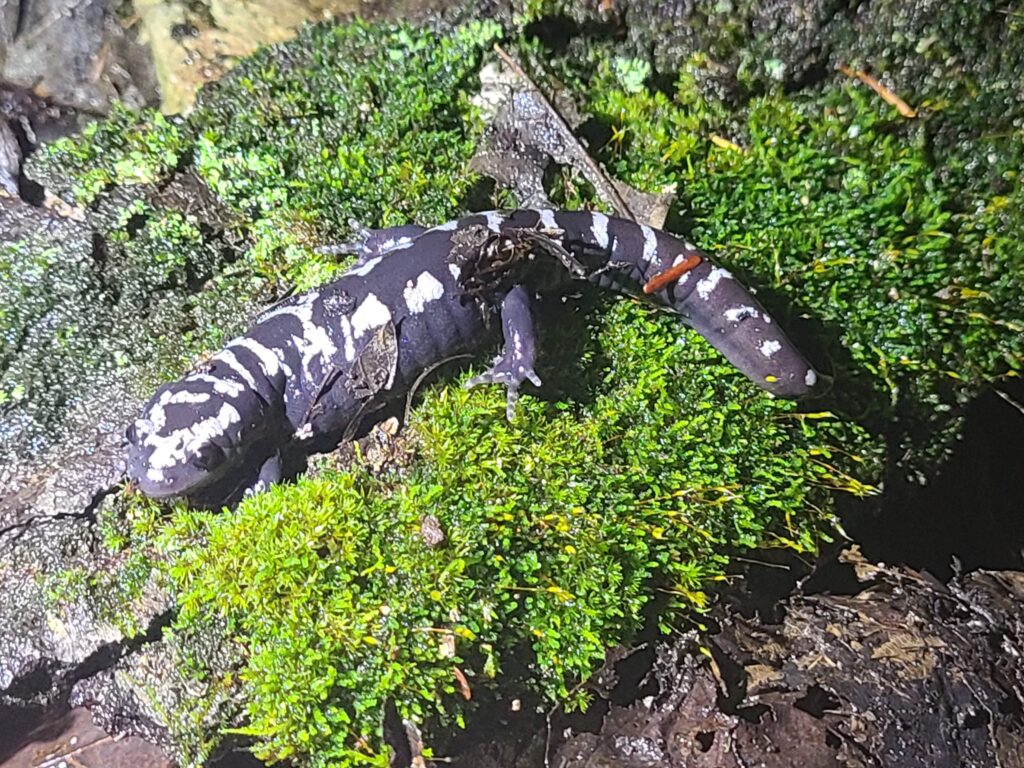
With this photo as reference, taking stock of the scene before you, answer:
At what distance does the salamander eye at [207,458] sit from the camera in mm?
2305

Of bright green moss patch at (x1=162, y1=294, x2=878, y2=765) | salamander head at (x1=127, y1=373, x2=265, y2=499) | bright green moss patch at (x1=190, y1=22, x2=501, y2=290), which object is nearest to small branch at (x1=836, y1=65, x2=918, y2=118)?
bright green moss patch at (x1=162, y1=294, x2=878, y2=765)

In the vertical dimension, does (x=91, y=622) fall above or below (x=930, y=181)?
above

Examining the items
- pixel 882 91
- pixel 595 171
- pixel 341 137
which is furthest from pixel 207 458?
pixel 882 91

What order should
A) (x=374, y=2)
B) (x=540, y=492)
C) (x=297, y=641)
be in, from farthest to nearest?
(x=374, y=2)
(x=540, y=492)
(x=297, y=641)

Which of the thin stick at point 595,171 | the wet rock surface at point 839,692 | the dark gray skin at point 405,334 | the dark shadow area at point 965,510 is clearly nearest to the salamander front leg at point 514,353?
the dark gray skin at point 405,334

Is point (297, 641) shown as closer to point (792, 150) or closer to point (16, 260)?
point (16, 260)

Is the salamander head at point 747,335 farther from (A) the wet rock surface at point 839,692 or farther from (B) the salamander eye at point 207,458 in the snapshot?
(B) the salamander eye at point 207,458

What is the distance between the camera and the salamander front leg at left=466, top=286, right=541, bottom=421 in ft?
7.42

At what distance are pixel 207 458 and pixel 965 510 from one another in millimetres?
2528

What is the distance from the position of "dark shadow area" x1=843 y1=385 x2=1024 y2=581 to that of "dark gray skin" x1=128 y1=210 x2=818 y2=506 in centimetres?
63

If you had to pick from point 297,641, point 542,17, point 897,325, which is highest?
point 542,17

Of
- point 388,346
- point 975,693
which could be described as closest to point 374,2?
point 388,346

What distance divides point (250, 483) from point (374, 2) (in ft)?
6.09

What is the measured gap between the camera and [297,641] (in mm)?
1965
